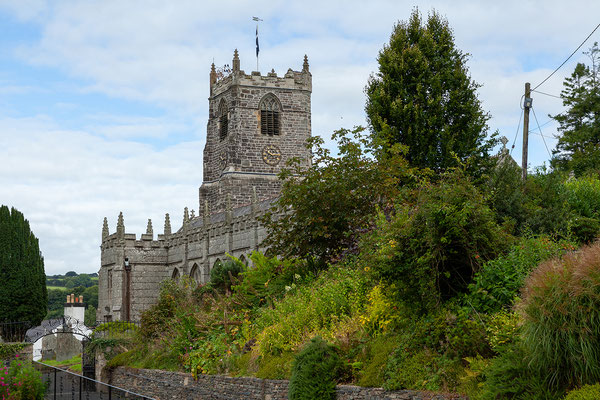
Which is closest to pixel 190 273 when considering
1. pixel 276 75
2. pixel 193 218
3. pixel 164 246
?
pixel 164 246

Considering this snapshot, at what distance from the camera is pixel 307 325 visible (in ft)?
53.9

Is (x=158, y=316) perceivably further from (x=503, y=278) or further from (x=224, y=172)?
(x=224, y=172)

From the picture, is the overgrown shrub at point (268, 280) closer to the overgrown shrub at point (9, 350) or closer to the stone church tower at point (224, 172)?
the overgrown shrub at point (9, 350)

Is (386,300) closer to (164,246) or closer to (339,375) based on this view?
(339,375)

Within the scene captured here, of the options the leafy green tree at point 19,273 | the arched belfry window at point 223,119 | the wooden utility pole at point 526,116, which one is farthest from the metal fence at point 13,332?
the wooden utility pole at point 526,116

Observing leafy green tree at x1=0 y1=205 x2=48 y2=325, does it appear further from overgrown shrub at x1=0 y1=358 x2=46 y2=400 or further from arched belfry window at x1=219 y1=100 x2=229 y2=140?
overgrown shrub at x1=0 y1=358 x2=46 y2=400

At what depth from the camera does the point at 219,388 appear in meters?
17.2

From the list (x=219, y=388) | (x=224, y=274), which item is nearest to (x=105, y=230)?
(x=224, y=274)

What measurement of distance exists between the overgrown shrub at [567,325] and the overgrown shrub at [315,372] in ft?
14.8

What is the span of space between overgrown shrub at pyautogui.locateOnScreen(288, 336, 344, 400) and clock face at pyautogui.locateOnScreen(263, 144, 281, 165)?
1681 inches

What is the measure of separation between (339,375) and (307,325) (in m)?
2.98

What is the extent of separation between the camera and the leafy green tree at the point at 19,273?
136 ft

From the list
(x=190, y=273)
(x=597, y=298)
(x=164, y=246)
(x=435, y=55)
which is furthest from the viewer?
(x=164, y=246)

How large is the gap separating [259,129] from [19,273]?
71.4 feet
